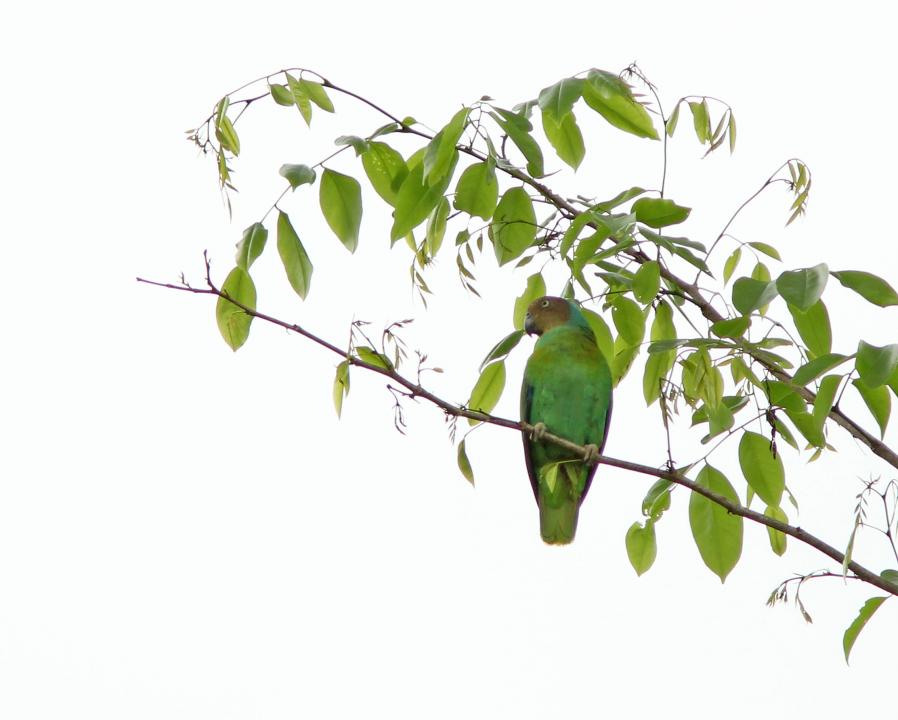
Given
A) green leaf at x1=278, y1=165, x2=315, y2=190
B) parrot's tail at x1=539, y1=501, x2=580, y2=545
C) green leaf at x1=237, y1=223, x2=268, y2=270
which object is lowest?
parrot's tail at x1=539, y1=501, x2=580, y2=545

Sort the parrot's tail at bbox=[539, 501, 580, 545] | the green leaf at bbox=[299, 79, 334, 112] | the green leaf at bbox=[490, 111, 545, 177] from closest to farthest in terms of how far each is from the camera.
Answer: the green leaf at bbox=[490, 111, 545, 177]
the green leaf at bbox=[299, 79, 334, 112]
the parrot's tail at bbox=[539, 501, 580, 545]

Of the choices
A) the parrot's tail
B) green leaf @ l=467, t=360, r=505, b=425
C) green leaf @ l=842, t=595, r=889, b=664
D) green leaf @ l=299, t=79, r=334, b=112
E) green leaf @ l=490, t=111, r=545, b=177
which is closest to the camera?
green leaf @ l=842, t=595, r=889, b=664

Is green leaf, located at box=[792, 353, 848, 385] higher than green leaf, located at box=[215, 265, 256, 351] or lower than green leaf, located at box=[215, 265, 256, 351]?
lower

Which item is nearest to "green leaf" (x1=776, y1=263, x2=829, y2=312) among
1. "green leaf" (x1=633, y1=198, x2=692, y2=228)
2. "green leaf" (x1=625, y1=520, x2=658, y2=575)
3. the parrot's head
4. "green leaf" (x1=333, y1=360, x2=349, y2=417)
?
"green leaf" (x1=633, y1=198, x2=692, y2=228)

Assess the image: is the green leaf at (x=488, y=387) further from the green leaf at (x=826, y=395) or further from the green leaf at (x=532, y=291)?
the green leaf at (x=826, y=395)

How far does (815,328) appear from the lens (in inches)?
78.1

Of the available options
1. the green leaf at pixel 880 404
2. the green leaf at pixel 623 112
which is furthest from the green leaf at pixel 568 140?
the green leaf at pixel 880 404

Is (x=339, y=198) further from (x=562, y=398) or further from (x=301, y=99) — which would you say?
(x=562, y=398)

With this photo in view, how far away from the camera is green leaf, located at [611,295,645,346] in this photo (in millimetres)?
2430

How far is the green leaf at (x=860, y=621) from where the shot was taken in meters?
2.02

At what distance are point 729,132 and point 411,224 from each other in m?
0.96

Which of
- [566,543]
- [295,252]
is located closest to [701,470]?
[295,252]

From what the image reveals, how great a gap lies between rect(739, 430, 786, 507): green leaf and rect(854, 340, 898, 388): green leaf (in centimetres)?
50

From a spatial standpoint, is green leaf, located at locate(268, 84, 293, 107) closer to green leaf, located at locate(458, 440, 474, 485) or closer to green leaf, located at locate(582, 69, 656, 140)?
green leaf, located at locate(582, 69, 656, 140)
